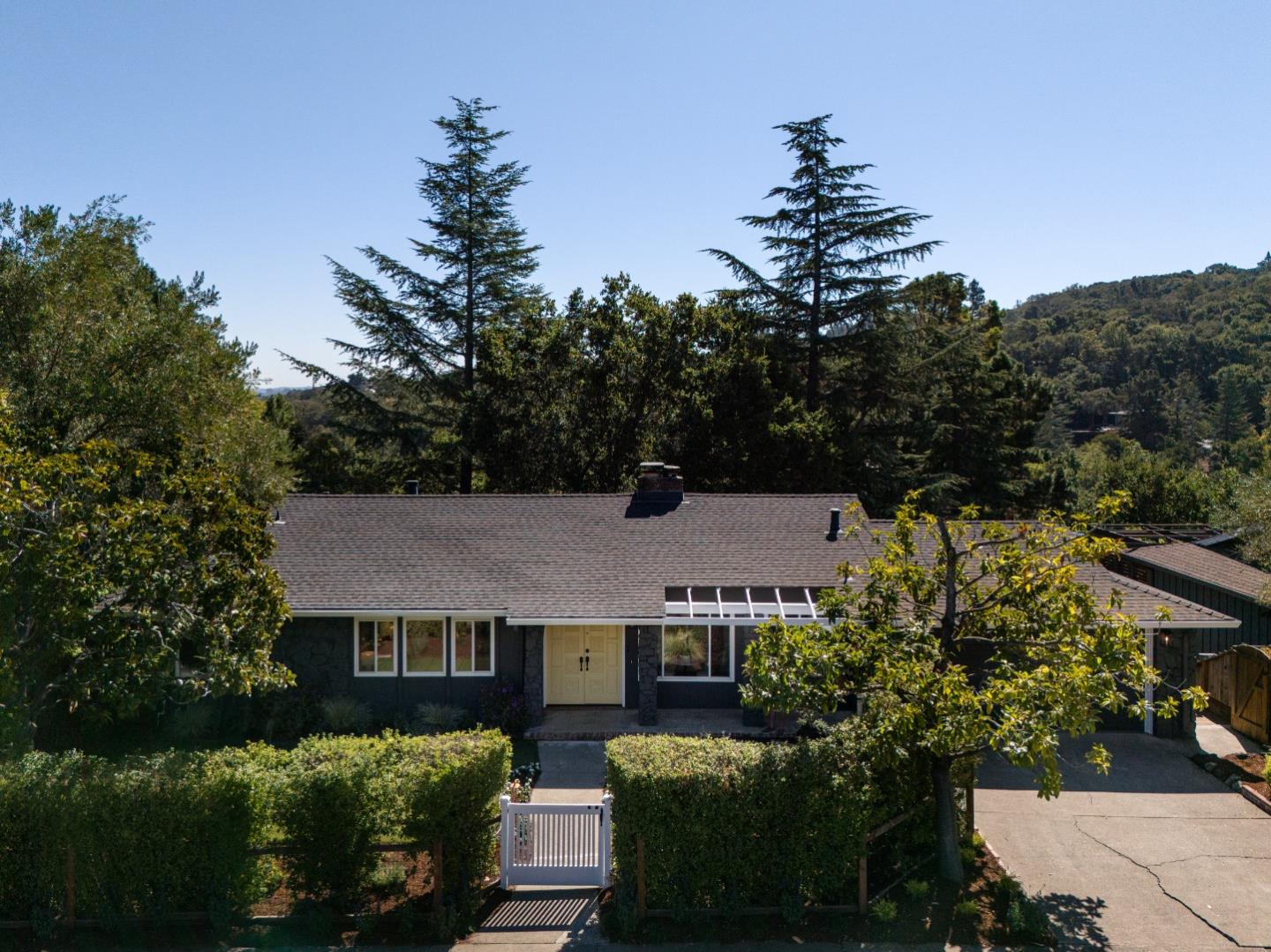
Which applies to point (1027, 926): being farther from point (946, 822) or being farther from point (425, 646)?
point (425, 646)

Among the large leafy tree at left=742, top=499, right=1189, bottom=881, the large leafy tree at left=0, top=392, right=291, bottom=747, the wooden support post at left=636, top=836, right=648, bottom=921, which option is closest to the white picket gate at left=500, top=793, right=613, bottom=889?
the wooden support post at left=636, top=836, right=648, bottom=921

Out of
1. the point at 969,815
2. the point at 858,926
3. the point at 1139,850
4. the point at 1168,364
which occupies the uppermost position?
the point at 1168,364

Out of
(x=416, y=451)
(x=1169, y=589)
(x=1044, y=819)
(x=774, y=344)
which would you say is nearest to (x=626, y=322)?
(x=774, y=344)

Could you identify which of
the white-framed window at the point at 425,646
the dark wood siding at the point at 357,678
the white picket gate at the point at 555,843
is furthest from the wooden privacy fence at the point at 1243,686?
the white-framed window at the point at 425,646

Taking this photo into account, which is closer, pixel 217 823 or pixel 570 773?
pixel 217 823

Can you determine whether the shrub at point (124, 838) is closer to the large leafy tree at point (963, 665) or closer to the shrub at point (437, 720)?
the large leafy tree at point (963, 665)

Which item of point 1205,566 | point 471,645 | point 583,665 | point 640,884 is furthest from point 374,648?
point 1205,566

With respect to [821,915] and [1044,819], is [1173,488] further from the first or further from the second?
[821,915]
